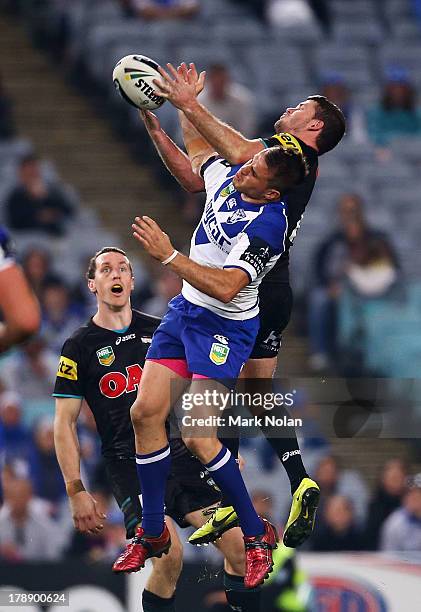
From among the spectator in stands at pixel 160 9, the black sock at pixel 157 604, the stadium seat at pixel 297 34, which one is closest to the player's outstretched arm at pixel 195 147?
the black sock at pixel 157 604

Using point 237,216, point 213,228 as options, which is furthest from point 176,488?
point 237,216

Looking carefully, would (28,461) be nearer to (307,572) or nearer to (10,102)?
(307,572)

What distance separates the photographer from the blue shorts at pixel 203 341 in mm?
7527

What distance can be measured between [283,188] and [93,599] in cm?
343

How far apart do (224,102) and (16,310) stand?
25.9ft

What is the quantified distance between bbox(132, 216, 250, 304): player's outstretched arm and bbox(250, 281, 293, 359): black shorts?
0.71 m

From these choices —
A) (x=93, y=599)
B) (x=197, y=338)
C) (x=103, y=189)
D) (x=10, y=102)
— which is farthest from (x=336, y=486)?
(x=10, y=102)

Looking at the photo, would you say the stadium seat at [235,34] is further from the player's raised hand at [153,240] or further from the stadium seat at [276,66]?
the player's raised hand at [153,240]

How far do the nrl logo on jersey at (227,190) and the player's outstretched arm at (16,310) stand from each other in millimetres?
2023

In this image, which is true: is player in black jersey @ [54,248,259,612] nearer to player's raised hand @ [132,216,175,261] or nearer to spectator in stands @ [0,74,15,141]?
player's raised hand @ [132,216,175,261]

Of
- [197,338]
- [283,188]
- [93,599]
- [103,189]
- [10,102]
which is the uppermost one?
[10,102]

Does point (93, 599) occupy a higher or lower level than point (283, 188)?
lower

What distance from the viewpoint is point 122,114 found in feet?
48.2

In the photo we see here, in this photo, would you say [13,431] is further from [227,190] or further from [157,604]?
[227,190]
